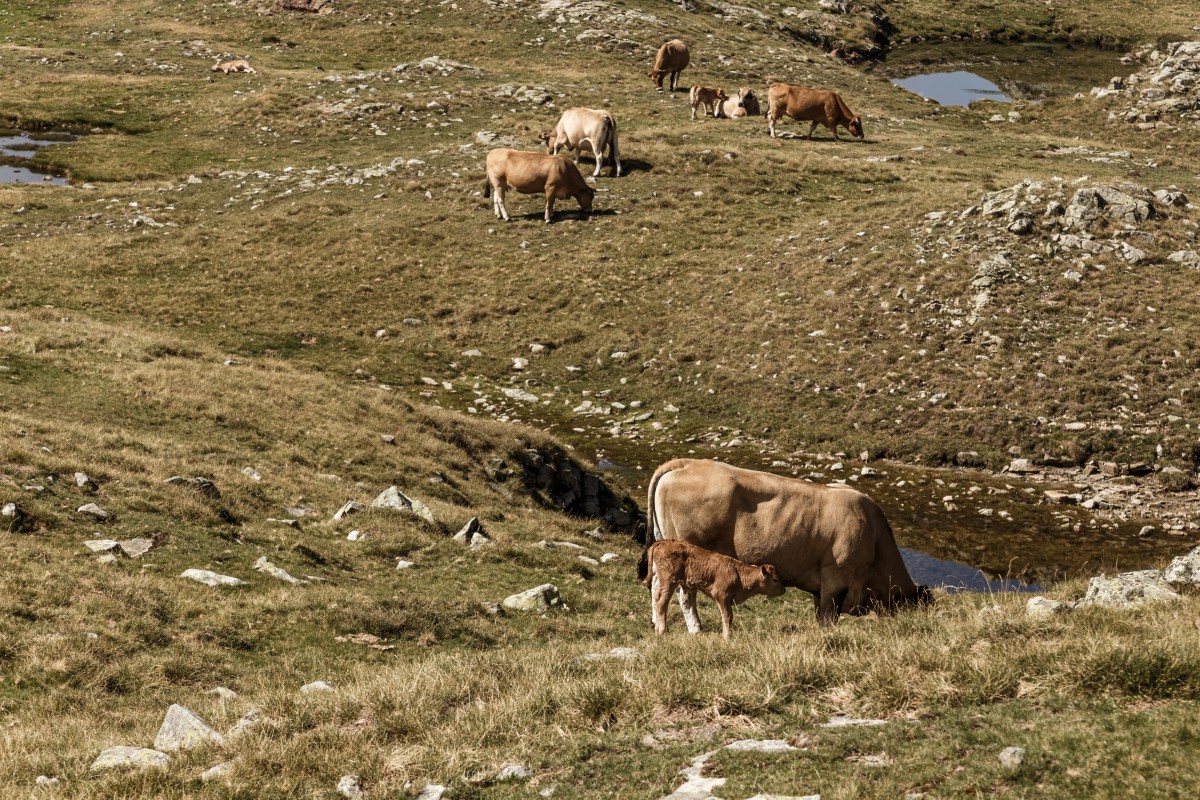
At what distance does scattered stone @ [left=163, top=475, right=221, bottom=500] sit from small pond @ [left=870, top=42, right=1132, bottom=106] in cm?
6122

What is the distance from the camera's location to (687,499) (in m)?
13.0

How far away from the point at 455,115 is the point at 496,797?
4858 centimetres

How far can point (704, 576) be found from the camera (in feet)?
39.8

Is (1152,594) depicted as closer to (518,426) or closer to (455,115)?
(518,426)

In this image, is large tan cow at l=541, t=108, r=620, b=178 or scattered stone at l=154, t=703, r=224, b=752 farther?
large tan cow at l=541, t=108, r=620, b=178

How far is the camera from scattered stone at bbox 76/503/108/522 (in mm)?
14914

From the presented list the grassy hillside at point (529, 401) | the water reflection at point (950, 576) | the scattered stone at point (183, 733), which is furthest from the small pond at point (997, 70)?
the scattered stone at point (183, 733)

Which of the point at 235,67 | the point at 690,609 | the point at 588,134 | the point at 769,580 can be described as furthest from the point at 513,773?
the point at 235,67

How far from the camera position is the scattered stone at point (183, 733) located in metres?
8.20

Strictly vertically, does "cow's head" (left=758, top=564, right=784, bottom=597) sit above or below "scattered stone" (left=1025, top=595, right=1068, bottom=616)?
below

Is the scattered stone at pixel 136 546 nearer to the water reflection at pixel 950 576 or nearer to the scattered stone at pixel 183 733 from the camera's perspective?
the scattered stone at pixel 183 733

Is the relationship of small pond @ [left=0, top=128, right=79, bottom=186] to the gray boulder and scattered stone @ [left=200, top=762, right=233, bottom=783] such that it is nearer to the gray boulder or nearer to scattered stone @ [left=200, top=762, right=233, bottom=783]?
scattered stone @ [left=200, top=762, right=233, bottom=783]

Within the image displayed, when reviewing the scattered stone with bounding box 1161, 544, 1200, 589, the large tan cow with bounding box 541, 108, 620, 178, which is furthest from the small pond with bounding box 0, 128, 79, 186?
the scattered stone with bounding box 1161, 544, 1200, 589

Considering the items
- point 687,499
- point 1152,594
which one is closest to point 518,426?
point 687,499
